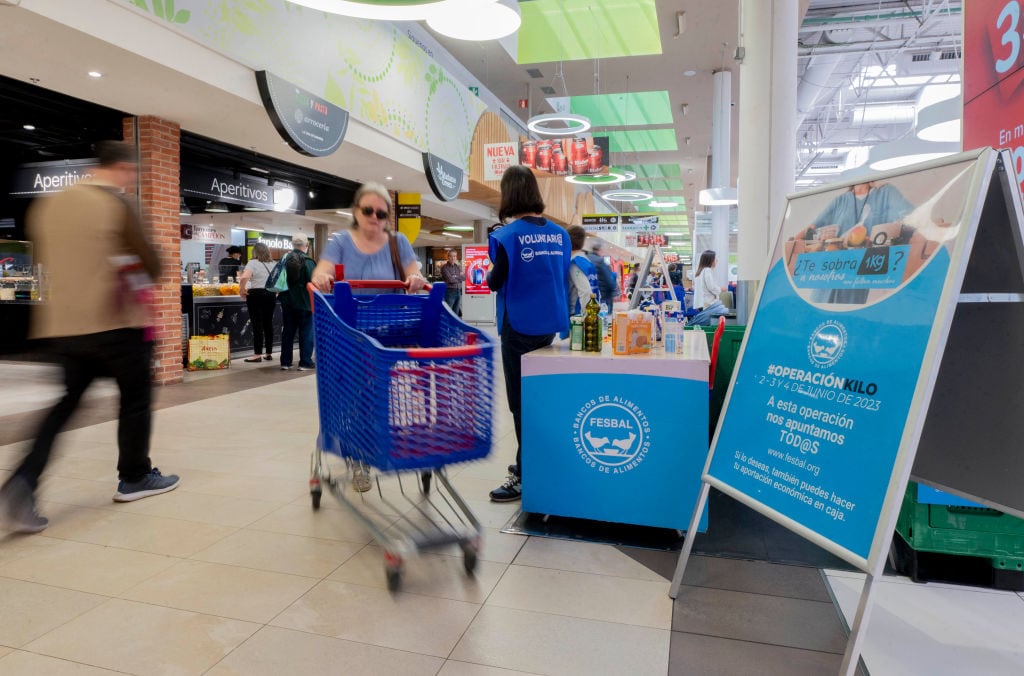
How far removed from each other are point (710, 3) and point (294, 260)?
21.8 ft

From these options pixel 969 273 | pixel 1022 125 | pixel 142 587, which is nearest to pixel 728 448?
pixel 969 273

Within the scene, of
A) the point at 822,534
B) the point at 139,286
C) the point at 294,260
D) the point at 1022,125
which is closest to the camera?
the point at 822,534

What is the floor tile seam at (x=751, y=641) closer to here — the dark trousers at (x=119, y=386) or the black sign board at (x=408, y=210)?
the dark trousers at (x=119, y=386)

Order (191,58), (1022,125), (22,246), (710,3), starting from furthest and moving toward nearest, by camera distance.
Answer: (22,246) → (710,3) → (191,58) → (1022,125)

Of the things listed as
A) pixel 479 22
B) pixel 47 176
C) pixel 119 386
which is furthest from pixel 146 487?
pixel 47 176

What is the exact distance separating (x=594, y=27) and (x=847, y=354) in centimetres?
1073

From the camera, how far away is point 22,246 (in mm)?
10406

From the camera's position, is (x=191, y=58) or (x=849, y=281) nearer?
(x=849, y=281)

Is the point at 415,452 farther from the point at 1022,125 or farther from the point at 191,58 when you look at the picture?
the point at 191,58

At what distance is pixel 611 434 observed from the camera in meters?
2.61

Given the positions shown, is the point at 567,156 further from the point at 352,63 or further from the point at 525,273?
the point at 525,273

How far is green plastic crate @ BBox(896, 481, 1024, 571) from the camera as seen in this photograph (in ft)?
7.20

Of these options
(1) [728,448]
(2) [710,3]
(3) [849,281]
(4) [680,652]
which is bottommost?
(4) [680,652]

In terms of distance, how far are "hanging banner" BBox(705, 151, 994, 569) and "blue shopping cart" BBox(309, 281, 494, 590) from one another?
874 mm
